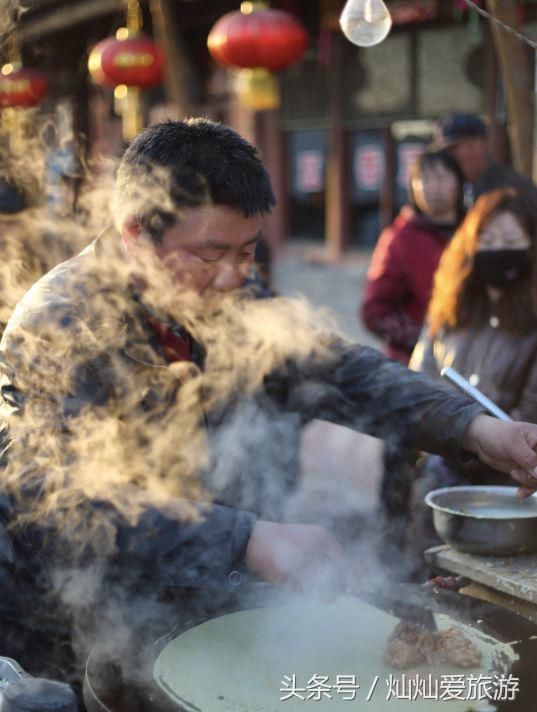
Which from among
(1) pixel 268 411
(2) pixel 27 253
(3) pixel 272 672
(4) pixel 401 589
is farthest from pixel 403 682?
(2) pixel 27 253

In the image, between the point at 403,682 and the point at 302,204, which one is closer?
the point at 403,682

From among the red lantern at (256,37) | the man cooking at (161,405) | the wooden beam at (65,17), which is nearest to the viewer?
the man cooking at (161,405)

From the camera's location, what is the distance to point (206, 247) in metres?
2.26

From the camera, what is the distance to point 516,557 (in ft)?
8.64

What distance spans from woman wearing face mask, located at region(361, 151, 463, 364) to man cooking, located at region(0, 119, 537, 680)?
2.03 metres

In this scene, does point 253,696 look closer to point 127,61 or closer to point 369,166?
point 127,61

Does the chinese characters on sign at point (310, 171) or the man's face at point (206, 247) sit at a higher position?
the man's face at point (206, 247)

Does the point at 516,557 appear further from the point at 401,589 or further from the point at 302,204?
the point at 302,204

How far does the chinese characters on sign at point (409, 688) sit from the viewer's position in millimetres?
2008

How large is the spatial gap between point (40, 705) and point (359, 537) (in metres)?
2.48

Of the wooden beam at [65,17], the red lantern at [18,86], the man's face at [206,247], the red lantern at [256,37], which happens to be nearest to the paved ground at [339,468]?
the man's face at [206,247]

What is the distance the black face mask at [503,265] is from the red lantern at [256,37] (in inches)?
141

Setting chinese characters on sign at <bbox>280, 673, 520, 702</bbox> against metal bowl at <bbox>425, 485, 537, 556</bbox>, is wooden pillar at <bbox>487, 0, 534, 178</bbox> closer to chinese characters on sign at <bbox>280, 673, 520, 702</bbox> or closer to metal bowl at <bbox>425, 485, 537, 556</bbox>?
metal bowl at <bbox>425, 485, 537, 556</bbox>

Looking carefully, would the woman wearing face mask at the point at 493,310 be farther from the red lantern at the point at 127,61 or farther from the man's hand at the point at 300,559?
the red lantern at the point at 127,61
